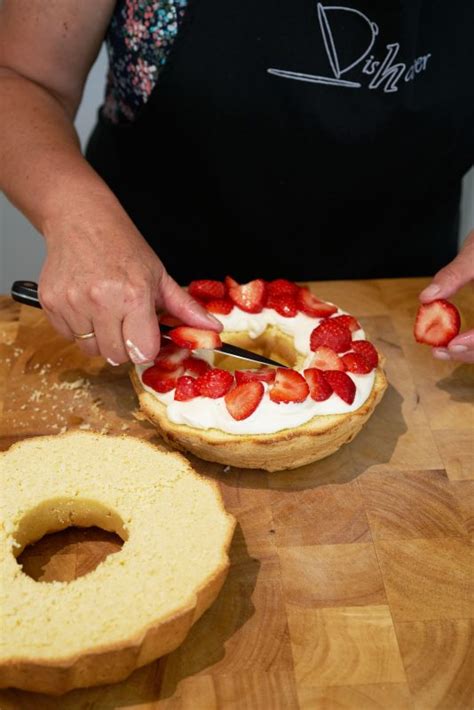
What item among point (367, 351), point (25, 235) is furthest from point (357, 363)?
point (25, 235)

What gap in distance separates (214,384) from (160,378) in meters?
0.20

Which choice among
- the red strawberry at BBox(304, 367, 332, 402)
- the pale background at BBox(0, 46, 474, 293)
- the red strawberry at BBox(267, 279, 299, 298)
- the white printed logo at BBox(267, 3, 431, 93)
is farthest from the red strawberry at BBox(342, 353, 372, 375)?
the pale background at BBox(0, 46, 474, 293)

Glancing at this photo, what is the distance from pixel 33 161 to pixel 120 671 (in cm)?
145

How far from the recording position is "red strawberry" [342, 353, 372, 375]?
101 inches

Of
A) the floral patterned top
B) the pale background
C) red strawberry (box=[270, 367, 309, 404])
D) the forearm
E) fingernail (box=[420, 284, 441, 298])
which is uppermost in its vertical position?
the floral patterned top

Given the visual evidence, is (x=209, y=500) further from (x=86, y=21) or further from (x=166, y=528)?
(x=86, y=21)

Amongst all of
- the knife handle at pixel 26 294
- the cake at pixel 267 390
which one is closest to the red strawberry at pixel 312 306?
the cake at pixel 267 390

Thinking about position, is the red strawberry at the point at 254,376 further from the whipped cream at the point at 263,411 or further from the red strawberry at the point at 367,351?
the red strawberry at the point at 367,351

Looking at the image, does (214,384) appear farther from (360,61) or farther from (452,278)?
(360,61)

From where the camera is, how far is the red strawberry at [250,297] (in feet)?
9.20

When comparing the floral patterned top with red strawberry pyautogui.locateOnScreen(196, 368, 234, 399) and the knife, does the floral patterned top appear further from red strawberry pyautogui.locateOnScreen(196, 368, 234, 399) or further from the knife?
red strawberry pyautogui.locateOnScreen(196, 368, 234, 399)

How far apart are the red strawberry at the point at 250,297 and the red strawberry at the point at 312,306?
0.40ft

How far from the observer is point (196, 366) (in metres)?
2.59

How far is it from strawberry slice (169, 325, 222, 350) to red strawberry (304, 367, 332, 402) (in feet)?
0.92
